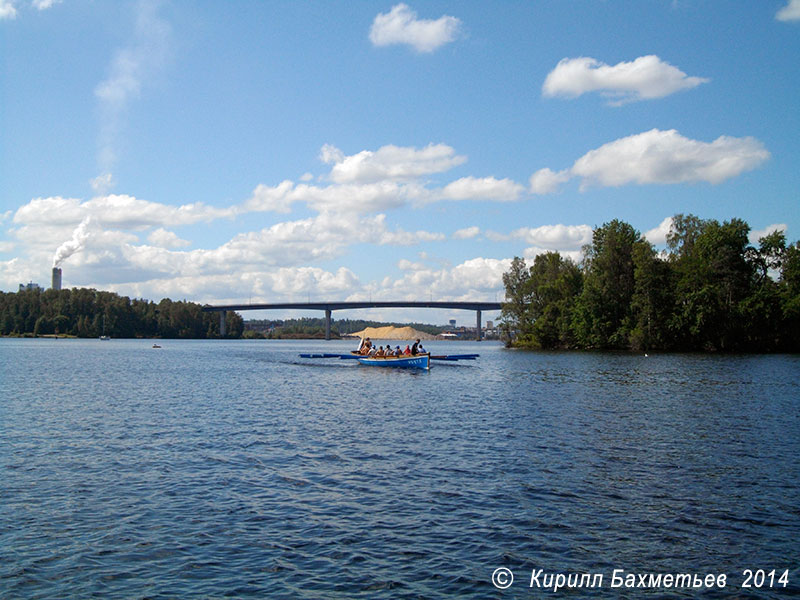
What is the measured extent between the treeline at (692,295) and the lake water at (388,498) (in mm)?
55084

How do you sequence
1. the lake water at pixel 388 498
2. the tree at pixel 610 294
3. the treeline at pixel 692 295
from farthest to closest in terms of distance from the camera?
the tree at pixel 610 294 → the treeline at pixel 692 295 → the lake water at pixel 388 498

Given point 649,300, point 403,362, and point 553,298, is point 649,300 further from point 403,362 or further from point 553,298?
point 403,362

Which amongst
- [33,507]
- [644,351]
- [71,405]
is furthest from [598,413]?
[644,351]

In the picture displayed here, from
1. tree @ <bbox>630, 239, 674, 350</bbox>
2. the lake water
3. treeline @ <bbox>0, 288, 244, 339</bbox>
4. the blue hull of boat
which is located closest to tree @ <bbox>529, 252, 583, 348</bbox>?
tree @ <bbox>630, 239, 674, 350</bbox>

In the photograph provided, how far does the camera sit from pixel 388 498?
526 inches

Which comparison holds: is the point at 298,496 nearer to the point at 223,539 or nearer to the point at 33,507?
the point at 223,539

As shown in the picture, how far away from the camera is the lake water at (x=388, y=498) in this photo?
31.7 feet

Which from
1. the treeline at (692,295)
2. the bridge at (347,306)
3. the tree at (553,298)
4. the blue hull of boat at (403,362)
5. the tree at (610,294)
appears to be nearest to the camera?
the blue hull of boat at (403,362)

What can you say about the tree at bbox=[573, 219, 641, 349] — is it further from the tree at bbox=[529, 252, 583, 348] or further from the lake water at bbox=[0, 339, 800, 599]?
the lake water at bbox=[0, 339, 800, 599]

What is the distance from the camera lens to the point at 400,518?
1208cm

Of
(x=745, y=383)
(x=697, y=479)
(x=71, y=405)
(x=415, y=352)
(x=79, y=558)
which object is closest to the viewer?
(x=79, y=558)

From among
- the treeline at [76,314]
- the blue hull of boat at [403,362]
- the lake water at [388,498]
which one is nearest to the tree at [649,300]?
the blue hull of boat at [403,362]

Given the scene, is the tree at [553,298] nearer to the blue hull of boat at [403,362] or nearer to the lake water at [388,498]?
the blue hull of boat at [403,362]

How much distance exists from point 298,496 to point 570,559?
5.89 meters
